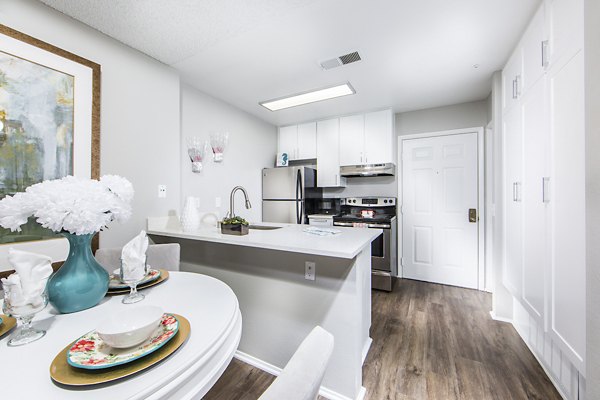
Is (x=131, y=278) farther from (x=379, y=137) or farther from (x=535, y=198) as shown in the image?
(x=379, y=137)

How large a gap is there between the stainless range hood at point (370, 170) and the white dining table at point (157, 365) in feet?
9.48

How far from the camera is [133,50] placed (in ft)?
6.66

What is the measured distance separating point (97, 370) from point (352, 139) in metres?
3.54

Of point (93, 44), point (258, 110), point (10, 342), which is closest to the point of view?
point (10, 342)

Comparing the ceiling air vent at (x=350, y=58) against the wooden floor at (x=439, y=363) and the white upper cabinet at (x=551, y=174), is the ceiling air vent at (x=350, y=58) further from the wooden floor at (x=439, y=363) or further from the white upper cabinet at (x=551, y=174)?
the wooden floor at (x=439, y=363)

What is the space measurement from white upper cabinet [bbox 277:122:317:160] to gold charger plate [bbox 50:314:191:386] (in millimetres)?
3526

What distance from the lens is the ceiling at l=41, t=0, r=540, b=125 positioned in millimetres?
1589

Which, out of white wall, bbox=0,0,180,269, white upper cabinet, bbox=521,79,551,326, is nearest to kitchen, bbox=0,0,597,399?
white wall, bbox=0,0,180,269

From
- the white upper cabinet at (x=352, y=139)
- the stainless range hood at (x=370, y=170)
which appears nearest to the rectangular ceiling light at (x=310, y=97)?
the white upper cabinet at (x=352, y=139)

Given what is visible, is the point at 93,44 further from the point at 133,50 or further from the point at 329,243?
the point at 329,243

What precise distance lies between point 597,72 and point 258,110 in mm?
3128

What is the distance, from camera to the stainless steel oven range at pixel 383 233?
3.13 m

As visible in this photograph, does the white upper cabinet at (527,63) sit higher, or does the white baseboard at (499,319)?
the white upper cabinet at (527,63)

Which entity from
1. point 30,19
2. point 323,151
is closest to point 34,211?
point 30,19
